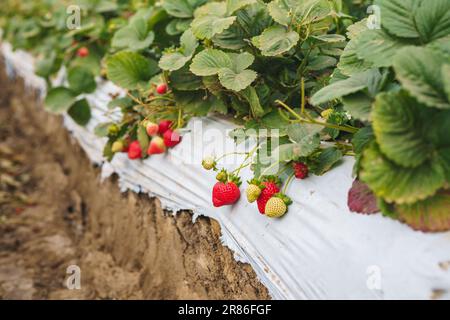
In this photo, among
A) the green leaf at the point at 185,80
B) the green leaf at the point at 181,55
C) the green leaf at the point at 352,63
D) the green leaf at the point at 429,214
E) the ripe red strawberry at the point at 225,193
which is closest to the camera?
the green leaf at the point at 429,214

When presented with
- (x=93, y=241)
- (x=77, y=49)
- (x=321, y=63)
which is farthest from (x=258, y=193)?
(x=77, y=49)

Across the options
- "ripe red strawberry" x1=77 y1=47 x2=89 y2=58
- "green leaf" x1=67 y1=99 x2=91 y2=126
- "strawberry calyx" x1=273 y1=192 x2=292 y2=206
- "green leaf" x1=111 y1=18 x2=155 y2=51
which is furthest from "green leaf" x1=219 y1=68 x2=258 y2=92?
"ripe red strawberry" x1=77 y1=47 x2=89 y2=58

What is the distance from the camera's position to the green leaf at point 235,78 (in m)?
1.50

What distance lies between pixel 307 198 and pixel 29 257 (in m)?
1.87

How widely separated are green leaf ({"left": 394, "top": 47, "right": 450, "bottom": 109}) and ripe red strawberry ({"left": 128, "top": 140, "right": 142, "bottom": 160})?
1.35 meters

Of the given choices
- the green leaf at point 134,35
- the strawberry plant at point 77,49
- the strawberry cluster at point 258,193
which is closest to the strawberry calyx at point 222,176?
the strawberry cluster at point 258,193

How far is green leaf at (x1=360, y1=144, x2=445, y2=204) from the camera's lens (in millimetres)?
990

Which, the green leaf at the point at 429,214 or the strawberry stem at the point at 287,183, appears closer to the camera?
the green leaf at the point at 429,214

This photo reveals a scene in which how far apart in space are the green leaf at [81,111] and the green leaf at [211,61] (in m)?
1.42

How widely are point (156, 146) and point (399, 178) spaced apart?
3.78ft

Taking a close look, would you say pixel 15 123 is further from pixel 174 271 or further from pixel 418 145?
pixel 418 145

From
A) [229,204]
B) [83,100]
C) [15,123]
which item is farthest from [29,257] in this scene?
[15,123]

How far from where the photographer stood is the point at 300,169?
137cm

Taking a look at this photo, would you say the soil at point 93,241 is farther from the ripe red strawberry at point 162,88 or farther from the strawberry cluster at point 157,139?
the ripe red strawberry at point 162,88
